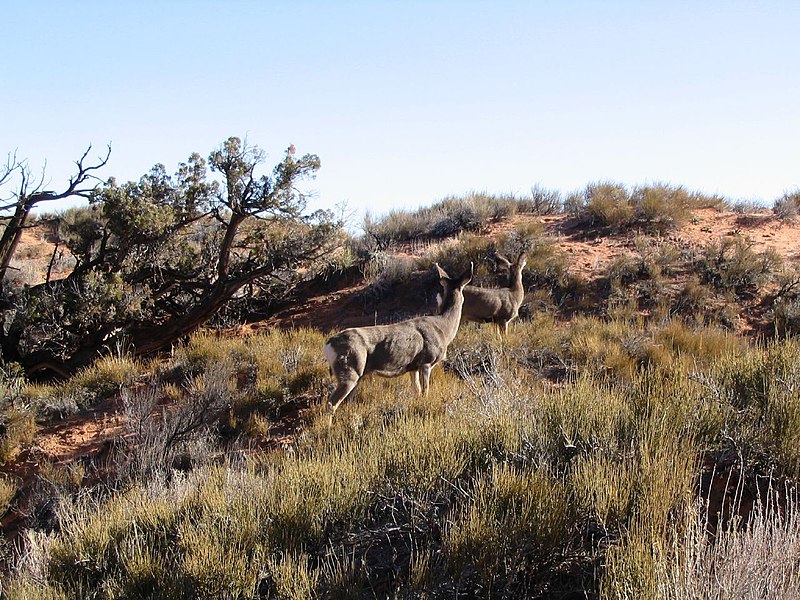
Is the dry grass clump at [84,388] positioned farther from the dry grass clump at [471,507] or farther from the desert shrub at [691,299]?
the desert shrub at [691,299]

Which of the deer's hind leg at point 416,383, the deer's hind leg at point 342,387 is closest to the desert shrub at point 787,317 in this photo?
the deer's hind leg at point 416,383

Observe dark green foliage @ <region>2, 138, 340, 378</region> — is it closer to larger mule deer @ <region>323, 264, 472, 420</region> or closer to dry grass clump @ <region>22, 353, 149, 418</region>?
dry grass clump @ <region>22, 353, 149, 418</region>

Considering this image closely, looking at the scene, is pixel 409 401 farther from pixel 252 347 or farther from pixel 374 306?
pixel 374 306

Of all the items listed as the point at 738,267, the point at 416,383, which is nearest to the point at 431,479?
the point at 416,383

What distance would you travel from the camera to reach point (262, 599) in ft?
14.6

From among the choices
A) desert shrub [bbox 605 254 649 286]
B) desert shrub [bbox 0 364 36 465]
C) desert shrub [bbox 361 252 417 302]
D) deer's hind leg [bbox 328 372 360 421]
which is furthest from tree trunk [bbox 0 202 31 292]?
desert shrub [bbox 605 254 649 286]

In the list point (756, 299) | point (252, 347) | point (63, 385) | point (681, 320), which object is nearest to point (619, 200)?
point (756, 299)

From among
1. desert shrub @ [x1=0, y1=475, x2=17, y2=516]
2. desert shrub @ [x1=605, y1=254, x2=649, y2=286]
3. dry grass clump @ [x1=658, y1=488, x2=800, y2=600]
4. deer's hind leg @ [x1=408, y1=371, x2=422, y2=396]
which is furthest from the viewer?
desert shrub @ [x1=605, y1=254, x2=649, y2=286]

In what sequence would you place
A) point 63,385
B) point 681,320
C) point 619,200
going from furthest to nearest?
point 619,200, point 681,320, point 63,385

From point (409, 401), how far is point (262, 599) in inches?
181

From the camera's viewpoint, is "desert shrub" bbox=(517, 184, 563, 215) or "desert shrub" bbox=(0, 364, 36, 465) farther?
"desert shrub" bbox=(517, 184, 563, 215)

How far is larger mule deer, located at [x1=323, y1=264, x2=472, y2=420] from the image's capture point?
8.99 metres

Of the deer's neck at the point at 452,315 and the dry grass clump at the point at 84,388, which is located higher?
the deer's neck at the point at 452,315

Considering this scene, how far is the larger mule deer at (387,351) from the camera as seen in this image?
8992mm
